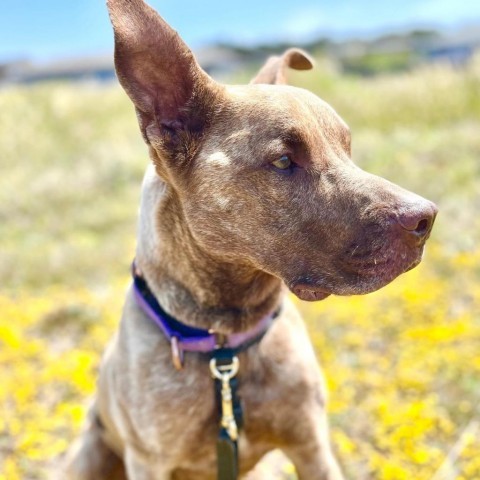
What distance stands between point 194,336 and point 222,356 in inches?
5.2

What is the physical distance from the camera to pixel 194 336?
2.46m

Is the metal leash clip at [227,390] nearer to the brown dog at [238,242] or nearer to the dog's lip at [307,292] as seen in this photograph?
the brown dog at [238,242]

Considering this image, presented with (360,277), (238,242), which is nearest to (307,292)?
(360,277)

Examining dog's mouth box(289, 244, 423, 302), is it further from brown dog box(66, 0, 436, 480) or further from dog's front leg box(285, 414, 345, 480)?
dog's front leg box(285, 414, 345, 480)

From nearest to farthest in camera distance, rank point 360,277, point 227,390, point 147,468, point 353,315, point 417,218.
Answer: point 417,218 < point 360,277 < point 227,390 < point 147,468 < point 353,315

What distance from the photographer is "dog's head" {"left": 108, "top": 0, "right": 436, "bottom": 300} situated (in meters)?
1.96

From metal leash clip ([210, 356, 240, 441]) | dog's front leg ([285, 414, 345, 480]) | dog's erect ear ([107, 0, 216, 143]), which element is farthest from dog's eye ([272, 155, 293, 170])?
dog's front leg ([285, 414, 345, 480])

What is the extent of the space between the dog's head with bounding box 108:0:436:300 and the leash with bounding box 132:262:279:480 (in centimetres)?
37

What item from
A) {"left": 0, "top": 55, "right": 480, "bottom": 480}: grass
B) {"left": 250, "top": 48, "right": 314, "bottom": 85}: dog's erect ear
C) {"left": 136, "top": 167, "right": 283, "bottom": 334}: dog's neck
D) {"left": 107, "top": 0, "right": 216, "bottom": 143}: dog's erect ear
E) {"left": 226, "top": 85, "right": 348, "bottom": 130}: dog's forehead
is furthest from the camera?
{"left": 0, "top": 55, "right": 480, "bottom": 480}: grass

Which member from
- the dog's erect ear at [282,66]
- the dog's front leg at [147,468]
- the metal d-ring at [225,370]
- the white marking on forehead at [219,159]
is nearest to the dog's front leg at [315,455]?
the metal d-ring at [225,370]

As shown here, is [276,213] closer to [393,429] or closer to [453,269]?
[393,429]

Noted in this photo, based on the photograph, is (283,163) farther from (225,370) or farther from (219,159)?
(225,370)

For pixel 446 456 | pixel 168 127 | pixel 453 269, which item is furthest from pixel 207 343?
pixel 453 269

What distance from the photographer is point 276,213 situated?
2.10 meters
